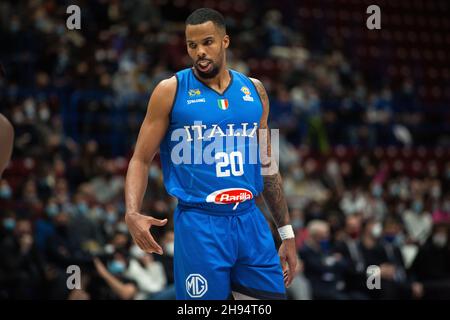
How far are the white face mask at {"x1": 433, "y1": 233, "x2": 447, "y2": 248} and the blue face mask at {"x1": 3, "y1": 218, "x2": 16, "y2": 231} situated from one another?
18.7 ft

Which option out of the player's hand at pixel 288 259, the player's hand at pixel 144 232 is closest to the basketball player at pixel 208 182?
the player's hand at pixel 144 232

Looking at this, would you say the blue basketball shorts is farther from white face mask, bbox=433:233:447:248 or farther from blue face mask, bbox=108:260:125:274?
white face mask, bbox=433:233:447:248

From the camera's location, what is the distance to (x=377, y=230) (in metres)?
13.0

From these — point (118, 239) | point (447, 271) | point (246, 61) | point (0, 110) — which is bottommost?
point (447, 271)

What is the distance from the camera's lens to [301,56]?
65.9 ft

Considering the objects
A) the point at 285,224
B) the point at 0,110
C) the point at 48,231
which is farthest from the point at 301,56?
the point at 285,224

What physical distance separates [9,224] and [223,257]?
6.37 meters

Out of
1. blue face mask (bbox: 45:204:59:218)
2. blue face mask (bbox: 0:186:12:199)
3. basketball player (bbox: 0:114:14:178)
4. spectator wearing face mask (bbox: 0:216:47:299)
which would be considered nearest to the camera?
basketball player (bbox: 0:114:14:178)

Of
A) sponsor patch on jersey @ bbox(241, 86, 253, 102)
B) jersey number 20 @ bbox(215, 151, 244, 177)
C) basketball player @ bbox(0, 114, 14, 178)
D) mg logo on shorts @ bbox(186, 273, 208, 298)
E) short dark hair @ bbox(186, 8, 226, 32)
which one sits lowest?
mg logo on shorts @ bbox(186, 273, 208, 298)

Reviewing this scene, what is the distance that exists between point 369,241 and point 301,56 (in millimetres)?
9216

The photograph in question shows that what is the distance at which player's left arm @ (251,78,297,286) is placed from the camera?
5473mm

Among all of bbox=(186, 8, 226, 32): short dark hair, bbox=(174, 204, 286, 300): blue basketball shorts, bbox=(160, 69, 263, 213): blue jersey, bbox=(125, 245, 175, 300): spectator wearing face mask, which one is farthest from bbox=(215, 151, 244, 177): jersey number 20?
bbox=(125, 245, 175, 300): spectator wearing face mask

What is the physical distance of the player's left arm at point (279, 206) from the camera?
5473mm
